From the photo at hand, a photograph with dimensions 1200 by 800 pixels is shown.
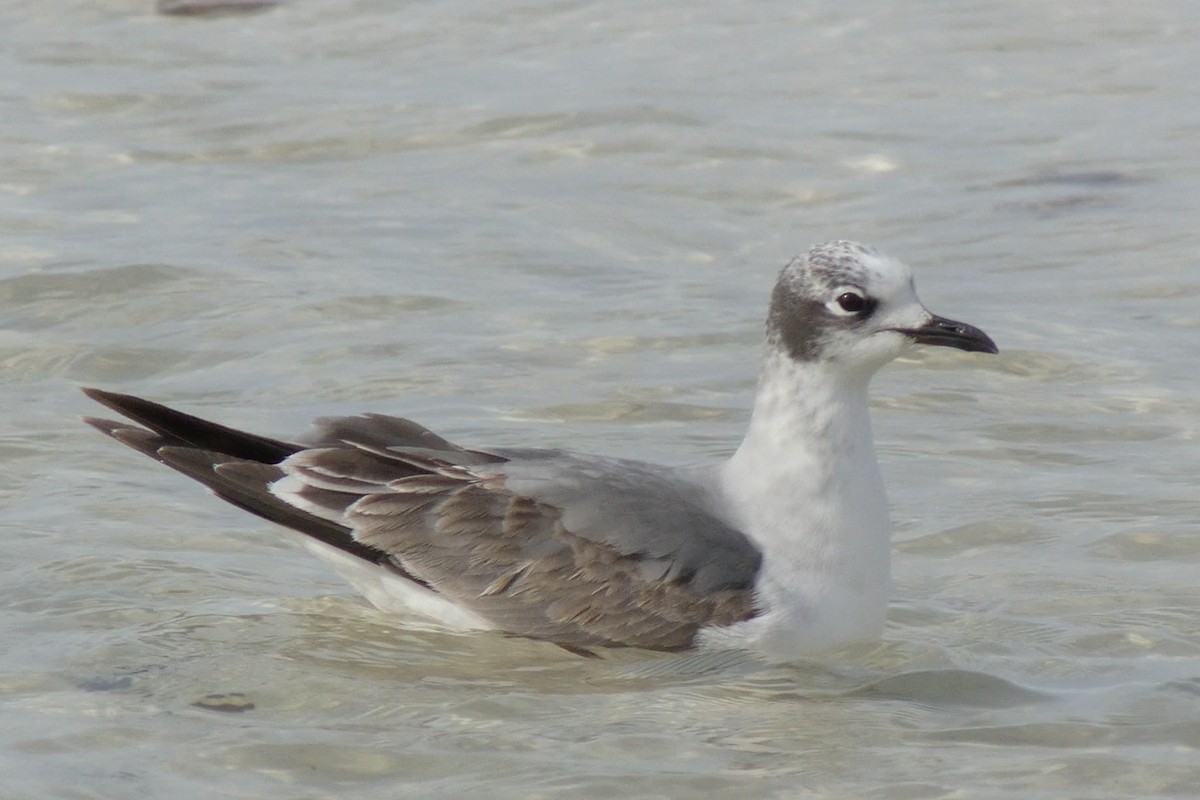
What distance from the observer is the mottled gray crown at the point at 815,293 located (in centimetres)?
623

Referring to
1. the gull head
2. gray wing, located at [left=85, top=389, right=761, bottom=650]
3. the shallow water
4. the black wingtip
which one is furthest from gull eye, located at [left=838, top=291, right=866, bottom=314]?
the black wingtip

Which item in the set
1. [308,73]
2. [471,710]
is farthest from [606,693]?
[308,73]

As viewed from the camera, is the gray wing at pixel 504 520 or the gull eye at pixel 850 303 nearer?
the gray wing at pixel 504 520

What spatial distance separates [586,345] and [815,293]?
278cm

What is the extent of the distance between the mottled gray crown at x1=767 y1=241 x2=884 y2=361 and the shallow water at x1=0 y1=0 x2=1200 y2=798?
36.1 inches

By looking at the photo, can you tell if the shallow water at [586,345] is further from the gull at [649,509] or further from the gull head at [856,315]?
the gull head at [856,315]

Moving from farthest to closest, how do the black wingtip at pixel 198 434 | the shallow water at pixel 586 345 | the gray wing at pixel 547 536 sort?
the black wingtip at pixel 198 434 < the gray wing at pixel 547 536 < the shallow water at pixel 586 345

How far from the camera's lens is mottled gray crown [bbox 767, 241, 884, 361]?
20.4ft

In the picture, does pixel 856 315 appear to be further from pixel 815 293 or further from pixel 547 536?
pixel 547 536

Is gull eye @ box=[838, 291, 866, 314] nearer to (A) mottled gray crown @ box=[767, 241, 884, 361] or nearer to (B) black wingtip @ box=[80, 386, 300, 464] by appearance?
(A) mottled gray crown @ box=[767, 241, 884, 361]

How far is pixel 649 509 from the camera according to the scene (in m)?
6.12

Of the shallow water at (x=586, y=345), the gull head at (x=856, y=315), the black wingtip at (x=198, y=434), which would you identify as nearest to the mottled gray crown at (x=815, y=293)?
the gull head at (x=856, y=315)

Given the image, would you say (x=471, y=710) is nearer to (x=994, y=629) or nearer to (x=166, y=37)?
(x=994, y=629)

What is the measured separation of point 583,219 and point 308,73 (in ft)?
11.2
